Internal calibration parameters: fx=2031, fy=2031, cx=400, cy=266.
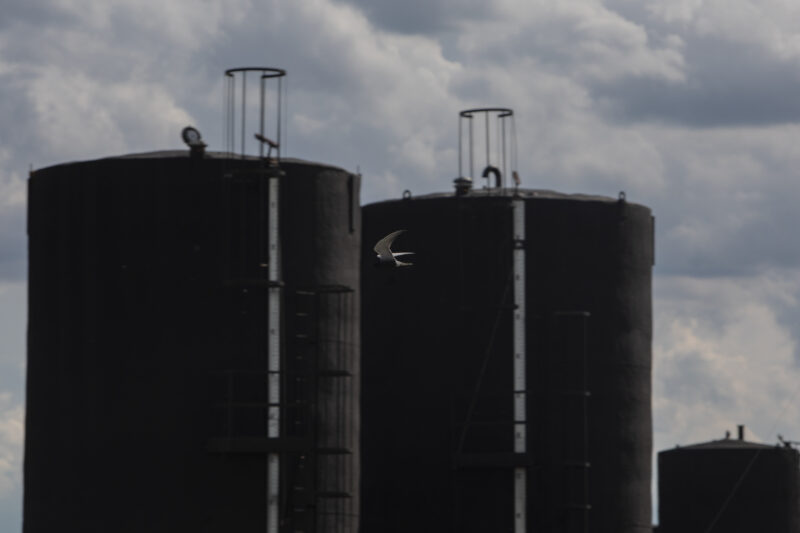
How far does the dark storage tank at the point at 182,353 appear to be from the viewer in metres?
39.6

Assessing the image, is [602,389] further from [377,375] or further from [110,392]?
[110,392]

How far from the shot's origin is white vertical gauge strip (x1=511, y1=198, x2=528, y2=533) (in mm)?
45531

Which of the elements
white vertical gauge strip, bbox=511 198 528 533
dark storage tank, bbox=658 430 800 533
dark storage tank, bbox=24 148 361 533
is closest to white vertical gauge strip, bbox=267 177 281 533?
dark storage tank, bbox=24 148 361 533

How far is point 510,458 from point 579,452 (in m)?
1.78

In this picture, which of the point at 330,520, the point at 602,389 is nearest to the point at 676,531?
the point at 602,389

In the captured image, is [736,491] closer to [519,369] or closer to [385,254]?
[519,369]

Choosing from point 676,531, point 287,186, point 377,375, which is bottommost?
point 676,531

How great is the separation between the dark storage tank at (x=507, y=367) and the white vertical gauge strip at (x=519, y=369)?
1.3 inches

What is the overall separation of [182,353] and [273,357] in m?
1.78

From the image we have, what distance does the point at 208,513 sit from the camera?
3953 cm


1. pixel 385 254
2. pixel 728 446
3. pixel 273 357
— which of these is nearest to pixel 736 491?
pixel 728 446

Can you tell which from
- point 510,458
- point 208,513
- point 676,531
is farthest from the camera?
point 676,531

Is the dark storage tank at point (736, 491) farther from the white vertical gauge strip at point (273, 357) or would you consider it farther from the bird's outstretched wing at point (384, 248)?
the white vertical gauge strip at point (273, 357)

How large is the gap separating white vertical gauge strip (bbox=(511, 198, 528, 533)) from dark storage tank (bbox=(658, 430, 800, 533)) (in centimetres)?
1569
